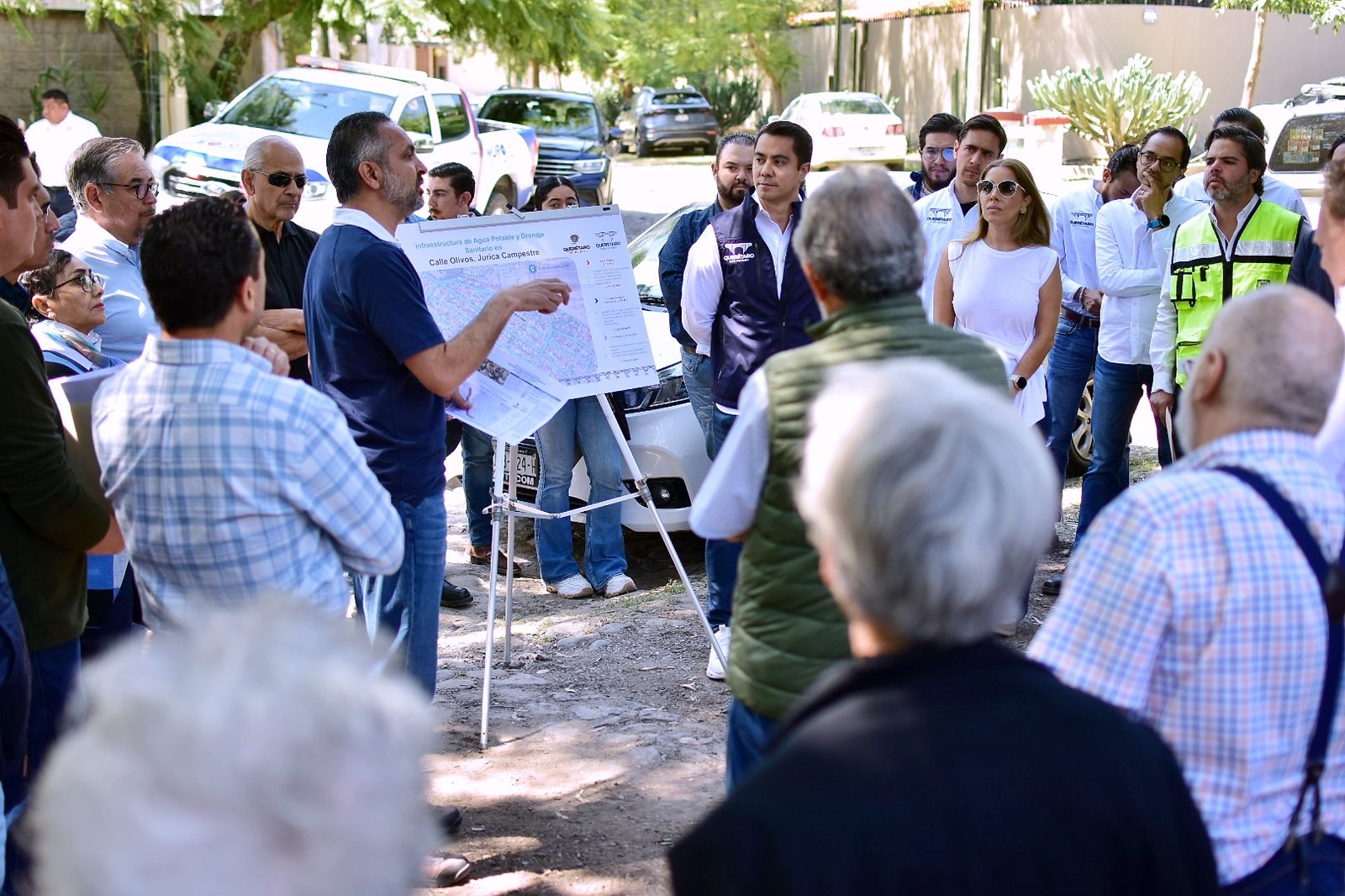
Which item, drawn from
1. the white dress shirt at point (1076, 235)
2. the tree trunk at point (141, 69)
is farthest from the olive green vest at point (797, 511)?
Answer: the tree trunk at point (141, 69)

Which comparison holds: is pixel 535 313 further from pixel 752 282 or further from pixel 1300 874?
pixel 1300 874

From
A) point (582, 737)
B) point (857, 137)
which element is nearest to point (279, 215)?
point (582, 737)

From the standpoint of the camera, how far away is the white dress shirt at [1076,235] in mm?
7000

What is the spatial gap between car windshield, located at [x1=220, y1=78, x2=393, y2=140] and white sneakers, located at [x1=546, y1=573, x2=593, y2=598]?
9.21m

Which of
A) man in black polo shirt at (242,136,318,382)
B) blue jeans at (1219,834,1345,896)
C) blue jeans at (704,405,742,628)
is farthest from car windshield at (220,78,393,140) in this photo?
blue jeans at (1219,834,1345,896)

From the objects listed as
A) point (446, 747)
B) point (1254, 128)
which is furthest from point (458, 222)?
point (1254, 128)

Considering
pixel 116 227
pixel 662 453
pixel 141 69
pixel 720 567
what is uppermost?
pixel 141 69

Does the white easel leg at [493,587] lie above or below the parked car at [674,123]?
below

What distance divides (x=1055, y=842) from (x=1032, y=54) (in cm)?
3424

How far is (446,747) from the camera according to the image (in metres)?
4.96

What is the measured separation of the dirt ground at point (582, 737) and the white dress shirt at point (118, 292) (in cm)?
181

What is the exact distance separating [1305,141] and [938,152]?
6.42m

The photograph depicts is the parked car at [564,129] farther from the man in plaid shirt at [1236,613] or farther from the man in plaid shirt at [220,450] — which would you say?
the man in plaid shirt at [1236,613]

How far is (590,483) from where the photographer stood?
22.4ft
